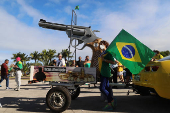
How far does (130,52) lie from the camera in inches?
141

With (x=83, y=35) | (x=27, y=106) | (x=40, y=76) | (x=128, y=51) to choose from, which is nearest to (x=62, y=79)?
(x=40, y=76)

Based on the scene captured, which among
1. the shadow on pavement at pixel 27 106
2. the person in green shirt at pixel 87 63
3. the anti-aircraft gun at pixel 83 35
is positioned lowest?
the shadow on pavement at pixel 27 106

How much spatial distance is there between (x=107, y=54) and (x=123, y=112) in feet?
5.12

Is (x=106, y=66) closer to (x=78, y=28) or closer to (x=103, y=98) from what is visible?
(x=103, y=98)

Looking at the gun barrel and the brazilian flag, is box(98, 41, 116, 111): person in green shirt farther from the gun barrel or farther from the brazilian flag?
the gun barrel

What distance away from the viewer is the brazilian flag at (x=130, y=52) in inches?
137

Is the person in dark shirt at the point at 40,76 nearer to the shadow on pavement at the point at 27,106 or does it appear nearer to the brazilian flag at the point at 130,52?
the shadow on pavement at the point at 27,106

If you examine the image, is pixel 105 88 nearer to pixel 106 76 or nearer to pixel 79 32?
pixel 106 76

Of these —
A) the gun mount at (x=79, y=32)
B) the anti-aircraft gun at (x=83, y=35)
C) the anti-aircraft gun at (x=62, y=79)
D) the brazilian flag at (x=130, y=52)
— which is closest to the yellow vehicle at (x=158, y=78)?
the brazilian flag at (x=130, y=52)

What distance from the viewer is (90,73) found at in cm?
379

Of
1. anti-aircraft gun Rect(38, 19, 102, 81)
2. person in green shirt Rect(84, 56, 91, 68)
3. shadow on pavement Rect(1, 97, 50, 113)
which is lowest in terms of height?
shadow on pavement Rect(1, 97, 50, 113)

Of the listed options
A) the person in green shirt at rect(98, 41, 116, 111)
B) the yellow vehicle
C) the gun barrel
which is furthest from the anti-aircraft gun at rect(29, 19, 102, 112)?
the gun barrel

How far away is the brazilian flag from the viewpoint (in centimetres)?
347

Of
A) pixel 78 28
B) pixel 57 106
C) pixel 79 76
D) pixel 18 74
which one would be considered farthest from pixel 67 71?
pixel 18 74
